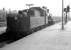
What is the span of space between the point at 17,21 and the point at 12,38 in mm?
1443

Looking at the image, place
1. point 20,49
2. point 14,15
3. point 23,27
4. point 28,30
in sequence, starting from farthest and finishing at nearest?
point 28,30
point 23,27
point 14,15
point 20,49

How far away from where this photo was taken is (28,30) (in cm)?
1216

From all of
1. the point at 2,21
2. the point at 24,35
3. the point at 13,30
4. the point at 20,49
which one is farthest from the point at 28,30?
the point at 20,49

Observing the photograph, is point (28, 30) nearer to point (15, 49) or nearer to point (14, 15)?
point (14, 15)

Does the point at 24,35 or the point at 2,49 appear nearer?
the point at 2,49

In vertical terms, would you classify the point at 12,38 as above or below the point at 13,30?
below

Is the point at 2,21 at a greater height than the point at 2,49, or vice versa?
the point at 2,21

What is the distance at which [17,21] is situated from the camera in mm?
10086

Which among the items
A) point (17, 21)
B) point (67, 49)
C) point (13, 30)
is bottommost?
point (67, 49)

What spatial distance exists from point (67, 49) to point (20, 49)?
2579mm

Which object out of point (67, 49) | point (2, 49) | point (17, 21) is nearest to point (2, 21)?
point (17, 21)

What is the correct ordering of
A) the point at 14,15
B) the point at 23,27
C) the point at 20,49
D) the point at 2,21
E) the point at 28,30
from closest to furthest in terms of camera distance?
the point at 20,49 < the point at 14,15 < the point at 23,27 < the point at 28,30 < the point at 2,21

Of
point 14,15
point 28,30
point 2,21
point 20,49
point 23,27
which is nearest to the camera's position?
point 20,49

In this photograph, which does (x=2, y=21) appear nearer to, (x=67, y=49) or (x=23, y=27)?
(x=23, y=27)
